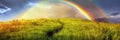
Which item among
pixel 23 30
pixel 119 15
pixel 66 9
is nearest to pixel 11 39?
pixel 23 30

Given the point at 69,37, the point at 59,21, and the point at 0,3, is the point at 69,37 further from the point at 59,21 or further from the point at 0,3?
the point at 0,3

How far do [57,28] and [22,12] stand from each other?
0.84 m

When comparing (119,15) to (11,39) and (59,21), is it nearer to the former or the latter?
(59,21)

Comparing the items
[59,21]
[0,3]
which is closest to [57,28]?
[59,21]

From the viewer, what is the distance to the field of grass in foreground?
15555 millimetres

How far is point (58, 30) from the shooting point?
1572 cm

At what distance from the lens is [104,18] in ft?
51.8

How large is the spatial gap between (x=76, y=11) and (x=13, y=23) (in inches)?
54.4

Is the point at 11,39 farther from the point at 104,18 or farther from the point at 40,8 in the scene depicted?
the point at 104,18

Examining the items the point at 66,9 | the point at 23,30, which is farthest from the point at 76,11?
the point at 23,30

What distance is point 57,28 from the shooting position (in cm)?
1577

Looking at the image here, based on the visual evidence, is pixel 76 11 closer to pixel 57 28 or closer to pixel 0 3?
pixel 57 28

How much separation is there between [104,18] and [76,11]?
2.04 feet

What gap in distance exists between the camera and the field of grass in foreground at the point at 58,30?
15555 millimetres
